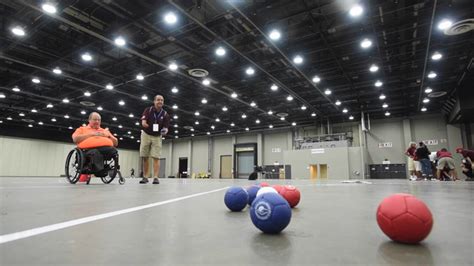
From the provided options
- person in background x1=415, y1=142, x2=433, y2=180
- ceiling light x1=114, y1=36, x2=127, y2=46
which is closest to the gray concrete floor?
ceiling light x1=114, y1=36, x2=127, y2=46

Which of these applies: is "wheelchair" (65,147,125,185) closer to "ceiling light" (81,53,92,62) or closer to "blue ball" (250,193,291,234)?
"blue ball" (250,193,291,234)

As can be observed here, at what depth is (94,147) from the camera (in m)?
4.27

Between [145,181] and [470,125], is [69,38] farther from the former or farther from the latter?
[470,125]

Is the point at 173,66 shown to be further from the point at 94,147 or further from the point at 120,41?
the point at 94,147

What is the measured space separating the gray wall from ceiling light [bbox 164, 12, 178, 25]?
23404 mm

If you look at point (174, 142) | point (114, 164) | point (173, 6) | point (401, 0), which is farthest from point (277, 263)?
point (174, 142)

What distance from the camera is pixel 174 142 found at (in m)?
32.0

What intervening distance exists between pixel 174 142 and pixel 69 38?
2339 cm

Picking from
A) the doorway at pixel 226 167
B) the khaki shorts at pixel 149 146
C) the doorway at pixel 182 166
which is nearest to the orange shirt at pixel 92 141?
the khaki shorts at pixel 149 146

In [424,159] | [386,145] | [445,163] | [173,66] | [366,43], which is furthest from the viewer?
[386,145]

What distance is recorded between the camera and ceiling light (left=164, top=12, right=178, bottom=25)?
7.51 meters

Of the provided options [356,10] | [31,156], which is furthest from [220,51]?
[31,156]

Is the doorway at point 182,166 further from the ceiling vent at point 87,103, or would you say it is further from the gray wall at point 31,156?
the ceiling vent at point 87,103

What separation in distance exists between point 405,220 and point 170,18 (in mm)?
7970
